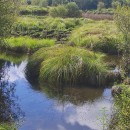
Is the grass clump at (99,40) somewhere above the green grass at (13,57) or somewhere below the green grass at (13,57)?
above

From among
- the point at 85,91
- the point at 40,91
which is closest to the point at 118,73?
the point at 85,91

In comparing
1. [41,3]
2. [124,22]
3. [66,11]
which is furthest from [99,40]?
[41,3]

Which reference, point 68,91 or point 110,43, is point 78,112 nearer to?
point 68,91

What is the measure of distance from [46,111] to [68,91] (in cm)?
291

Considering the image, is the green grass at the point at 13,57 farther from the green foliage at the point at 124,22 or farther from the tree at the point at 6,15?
the green foliage at the point at 124,22

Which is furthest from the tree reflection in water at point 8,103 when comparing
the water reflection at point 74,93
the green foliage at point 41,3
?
the green foliage at point 41,3

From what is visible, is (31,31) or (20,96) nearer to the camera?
(20,96)

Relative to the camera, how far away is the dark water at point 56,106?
13.8m

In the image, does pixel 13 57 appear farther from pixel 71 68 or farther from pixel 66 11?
pixel 66 11

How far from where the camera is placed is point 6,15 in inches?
808

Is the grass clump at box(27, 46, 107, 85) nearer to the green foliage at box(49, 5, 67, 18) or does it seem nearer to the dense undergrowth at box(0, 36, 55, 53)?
the dense undergrowth at box(0, 36, 55, 53)

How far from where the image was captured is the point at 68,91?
58.3 feet

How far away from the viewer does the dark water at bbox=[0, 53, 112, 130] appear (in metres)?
13.8

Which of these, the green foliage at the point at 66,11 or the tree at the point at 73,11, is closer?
the green foliage at the point at 66,11
